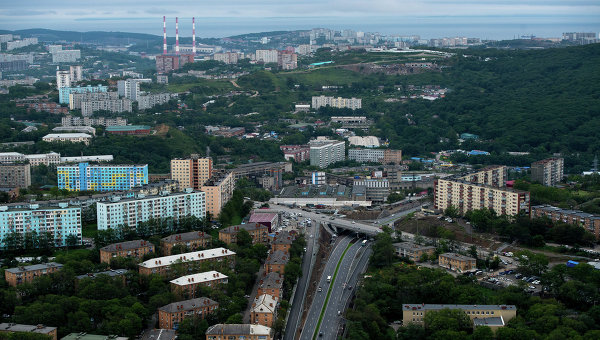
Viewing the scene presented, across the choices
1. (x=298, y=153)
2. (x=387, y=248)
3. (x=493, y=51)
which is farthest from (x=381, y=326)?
(x=493, y=51)

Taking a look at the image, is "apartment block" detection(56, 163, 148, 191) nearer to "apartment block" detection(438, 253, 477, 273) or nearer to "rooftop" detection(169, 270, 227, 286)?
"rooftop" detection(169, 270, 227, 286)

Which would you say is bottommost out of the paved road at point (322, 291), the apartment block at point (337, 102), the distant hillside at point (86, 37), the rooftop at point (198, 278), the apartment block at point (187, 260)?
the paved road at point (322, 291)

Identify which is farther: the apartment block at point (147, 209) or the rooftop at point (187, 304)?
the apartment block at point (147, 209)

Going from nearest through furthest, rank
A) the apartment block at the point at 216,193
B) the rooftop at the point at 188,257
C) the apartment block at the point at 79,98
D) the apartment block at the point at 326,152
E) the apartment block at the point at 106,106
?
the rooftop at the point at 188,257 < the apartment block at the point at 216,193 < the apartment block at the point at 326,152 < the apartment block at the point at 106,106 < the apartment block at the point at 79,98

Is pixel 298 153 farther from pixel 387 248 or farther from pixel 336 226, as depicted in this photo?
pixel 387 248

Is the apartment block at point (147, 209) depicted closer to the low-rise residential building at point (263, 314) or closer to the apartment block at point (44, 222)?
the apartment block at point (44, 222)

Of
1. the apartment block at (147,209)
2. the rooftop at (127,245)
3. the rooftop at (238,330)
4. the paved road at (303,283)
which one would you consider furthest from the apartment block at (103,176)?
the rooftop at (238,330)

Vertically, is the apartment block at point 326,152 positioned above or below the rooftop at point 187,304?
above

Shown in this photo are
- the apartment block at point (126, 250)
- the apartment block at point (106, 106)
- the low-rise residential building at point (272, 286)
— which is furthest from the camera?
the apartment block at point (106, 106)
